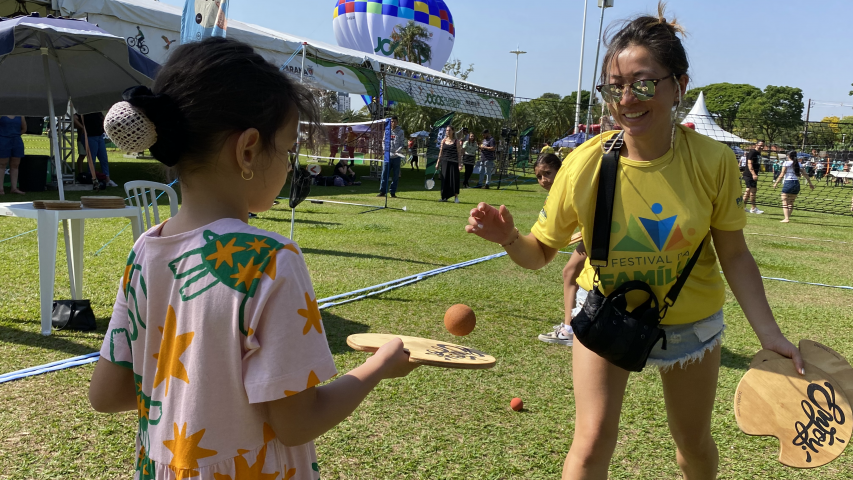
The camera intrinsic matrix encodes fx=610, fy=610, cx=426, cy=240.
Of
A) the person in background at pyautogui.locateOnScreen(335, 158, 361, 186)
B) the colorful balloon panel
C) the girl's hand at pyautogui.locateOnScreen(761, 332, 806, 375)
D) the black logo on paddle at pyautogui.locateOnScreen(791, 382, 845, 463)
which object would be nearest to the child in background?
the girl's hand at pyautogui.locateOnScreen(761, 332, 806, 375)

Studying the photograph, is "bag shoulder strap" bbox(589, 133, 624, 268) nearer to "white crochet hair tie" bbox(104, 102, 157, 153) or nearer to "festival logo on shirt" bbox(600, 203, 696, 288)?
"festival logo on shirt" bbox(600, 203, 696, 288)

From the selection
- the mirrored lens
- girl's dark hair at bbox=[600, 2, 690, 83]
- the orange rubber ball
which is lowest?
the orange rubber ball

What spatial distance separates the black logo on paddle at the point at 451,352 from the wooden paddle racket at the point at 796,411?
1.05m

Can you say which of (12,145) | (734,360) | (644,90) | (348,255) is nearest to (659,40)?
(644,90)

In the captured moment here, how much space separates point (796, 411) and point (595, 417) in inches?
26.5

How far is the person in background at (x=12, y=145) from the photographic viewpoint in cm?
1245

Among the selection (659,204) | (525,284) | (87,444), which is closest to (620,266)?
(659,204)

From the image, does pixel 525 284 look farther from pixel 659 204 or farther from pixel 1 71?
pixel 1 71

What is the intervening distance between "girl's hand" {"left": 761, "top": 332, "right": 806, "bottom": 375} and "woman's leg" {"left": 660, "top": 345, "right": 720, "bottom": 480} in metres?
0.20

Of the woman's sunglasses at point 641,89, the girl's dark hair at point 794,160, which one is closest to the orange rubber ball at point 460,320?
the woman's sunglasses at point 641,89

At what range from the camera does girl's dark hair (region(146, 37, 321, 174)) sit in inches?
50.9

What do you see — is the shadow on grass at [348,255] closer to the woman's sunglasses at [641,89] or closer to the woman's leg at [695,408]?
the woman's leg at [695,408]

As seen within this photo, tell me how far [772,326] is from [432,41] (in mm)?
47311

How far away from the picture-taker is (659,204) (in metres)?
2.24
